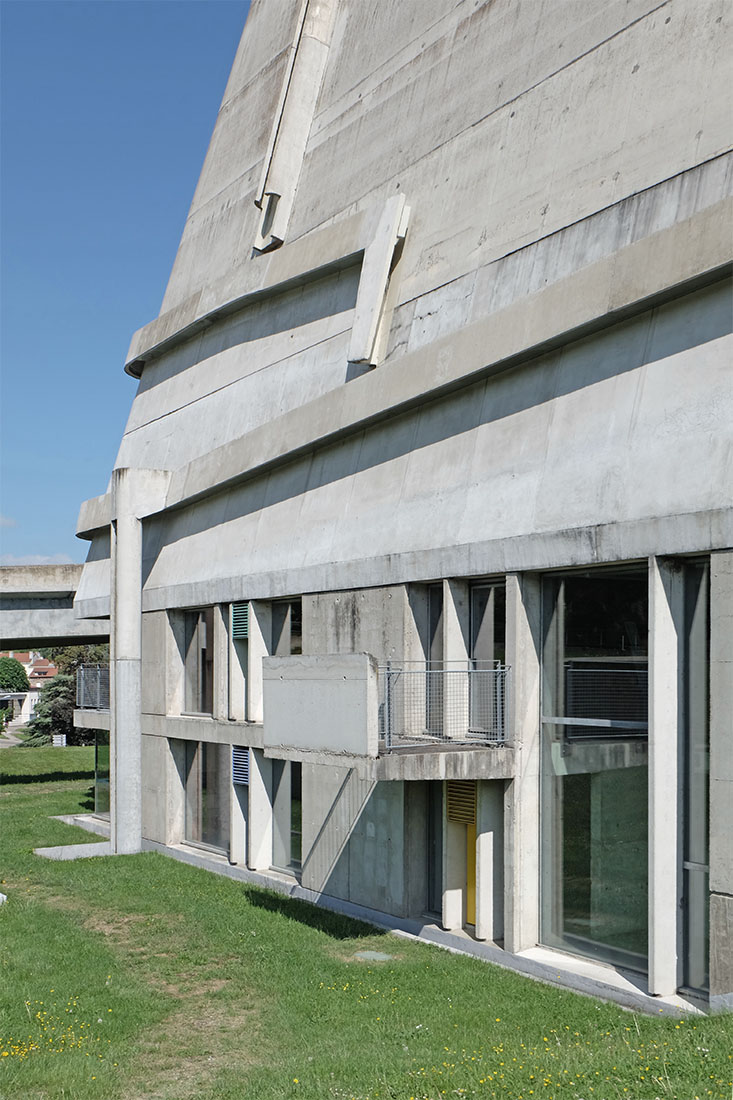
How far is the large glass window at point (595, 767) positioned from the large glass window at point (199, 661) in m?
12.5

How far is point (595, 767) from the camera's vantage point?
15758 millimetres

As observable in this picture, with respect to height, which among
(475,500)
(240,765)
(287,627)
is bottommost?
(240,765)

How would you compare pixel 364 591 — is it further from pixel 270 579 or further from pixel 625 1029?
pixel 625 1029

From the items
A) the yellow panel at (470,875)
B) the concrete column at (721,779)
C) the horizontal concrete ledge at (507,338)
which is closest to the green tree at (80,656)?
the horizontal concrete ledge at (507,338)

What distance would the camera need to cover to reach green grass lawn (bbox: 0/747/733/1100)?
10.7 m

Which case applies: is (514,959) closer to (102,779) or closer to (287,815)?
(287,815)

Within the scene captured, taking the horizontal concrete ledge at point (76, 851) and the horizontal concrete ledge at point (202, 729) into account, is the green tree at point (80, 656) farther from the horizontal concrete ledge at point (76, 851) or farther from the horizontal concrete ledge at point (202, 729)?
the horizontal concrete ledge at point (76, 851)

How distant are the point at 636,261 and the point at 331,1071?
10.6 m

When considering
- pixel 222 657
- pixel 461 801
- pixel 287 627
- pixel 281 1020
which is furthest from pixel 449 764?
pixel 222 657

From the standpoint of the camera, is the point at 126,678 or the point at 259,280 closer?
the point at 259,280

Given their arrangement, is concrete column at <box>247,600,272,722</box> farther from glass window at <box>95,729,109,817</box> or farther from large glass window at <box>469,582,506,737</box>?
glass window at <box>95,729,109,817</box>

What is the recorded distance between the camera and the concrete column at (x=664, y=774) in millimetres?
13859

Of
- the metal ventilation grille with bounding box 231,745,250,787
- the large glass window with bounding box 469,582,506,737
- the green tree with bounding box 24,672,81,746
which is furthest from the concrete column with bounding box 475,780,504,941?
the green tree with bounding box 24,672,81,746

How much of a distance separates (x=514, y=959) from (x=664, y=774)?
418cm
